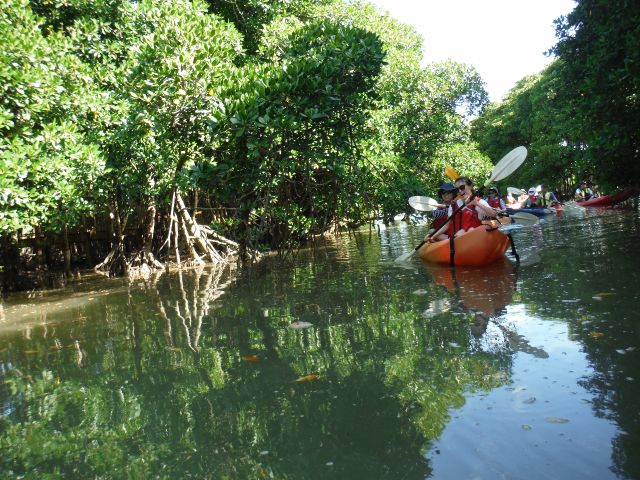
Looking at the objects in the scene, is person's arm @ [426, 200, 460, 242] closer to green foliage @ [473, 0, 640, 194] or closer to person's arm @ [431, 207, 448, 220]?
person's arm @ [431, 207, 448, 220]

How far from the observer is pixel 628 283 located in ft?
19.4

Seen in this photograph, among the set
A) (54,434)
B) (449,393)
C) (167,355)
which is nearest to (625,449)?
(449,393)

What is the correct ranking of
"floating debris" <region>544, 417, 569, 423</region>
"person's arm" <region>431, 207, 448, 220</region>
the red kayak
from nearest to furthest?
1. "floating debris" <region>544, 417, 569, 423</region>
2. "person's arm" <region>431, 207, 448, 220</region>
3. the red kayak

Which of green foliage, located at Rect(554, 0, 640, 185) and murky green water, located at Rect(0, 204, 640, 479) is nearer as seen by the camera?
murky green water, located at Rect(0, 204, 640, 479)

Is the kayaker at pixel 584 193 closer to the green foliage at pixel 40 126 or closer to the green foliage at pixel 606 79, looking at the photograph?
the green foliage at pixel 606 79

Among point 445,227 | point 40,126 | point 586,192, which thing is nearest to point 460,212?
point 445,227

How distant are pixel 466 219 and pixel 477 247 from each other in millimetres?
900

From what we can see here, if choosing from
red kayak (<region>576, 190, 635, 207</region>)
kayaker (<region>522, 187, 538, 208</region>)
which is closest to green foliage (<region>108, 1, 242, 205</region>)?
red kayak (<region>576, 190, 635, 207</region>)

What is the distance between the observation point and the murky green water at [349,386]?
105 inches

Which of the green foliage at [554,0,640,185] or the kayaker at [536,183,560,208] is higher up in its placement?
the green foliage at [554,0,640,185]

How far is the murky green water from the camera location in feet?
8.75

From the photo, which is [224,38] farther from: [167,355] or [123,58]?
[167,355]

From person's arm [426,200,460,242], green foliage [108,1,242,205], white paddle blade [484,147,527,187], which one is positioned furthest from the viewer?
green foliage [108,1,242,205]

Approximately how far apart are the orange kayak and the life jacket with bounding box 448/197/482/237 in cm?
53
